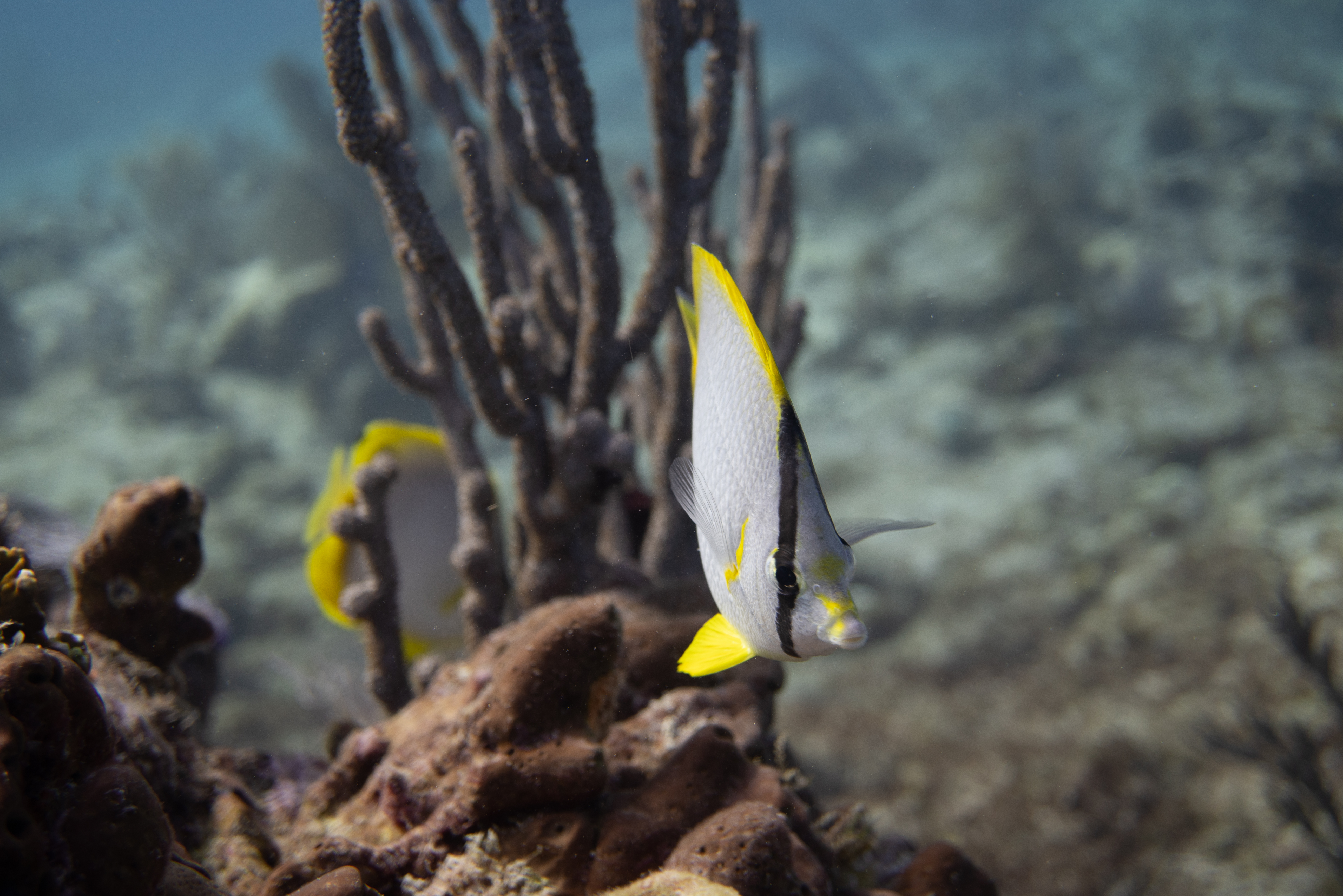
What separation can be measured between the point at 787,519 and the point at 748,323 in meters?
0.28

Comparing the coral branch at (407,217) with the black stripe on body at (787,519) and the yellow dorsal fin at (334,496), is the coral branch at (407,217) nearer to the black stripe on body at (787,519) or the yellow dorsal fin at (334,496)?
the yellow dorsal fin at (334,496)

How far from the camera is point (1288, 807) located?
124 inches

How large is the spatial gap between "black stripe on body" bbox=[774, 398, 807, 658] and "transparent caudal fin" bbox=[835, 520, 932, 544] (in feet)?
0.29

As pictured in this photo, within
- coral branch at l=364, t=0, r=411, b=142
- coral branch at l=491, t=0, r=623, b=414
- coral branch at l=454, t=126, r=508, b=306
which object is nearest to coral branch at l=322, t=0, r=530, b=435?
coral branch at l=454, t=126, r=508, b=306

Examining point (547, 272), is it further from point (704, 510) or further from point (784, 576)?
point (784, 576)

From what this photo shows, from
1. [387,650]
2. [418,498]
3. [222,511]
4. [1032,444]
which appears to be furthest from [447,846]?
[222,511]

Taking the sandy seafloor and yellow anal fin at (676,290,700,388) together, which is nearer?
yellow anal fin at (676,290,700,388)

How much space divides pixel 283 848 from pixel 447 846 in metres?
0.63

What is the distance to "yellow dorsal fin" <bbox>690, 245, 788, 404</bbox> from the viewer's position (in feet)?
3.01

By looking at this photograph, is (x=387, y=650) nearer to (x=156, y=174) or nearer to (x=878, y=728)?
(x=878, y=728)

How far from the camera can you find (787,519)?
0.91m

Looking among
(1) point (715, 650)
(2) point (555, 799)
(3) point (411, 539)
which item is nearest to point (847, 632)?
(1) point (715, 650)

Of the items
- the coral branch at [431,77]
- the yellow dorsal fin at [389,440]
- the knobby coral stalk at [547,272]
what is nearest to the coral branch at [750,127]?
the knobby coral stalk at [547,272]

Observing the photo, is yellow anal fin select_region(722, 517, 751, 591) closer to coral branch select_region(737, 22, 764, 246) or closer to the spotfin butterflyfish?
the spotfin butterflyfish
